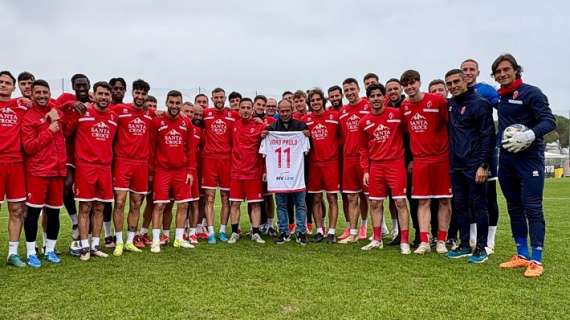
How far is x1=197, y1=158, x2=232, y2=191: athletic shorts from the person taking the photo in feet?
26.1

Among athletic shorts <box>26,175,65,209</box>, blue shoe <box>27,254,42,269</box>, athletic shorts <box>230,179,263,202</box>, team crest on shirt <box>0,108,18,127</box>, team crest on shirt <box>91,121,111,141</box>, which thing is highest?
team crest on shirt <box>0,108,18,127</box>

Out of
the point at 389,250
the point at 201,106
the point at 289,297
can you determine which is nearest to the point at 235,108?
the point at 201,106

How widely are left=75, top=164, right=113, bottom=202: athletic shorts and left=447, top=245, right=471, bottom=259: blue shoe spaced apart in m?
4.71

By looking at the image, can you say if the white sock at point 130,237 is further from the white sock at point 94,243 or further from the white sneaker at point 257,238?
the white sneaker at point 257,238

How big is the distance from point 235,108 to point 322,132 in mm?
1985

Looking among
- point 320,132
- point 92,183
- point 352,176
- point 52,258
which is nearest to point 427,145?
point 352,176

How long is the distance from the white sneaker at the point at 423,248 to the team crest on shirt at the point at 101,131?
181 inches

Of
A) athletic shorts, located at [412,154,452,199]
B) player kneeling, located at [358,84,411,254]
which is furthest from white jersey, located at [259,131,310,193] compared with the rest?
athletic shorts, located at [412,154,452,199]

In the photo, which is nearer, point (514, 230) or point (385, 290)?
point (385, 290)

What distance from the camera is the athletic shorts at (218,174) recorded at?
794cm

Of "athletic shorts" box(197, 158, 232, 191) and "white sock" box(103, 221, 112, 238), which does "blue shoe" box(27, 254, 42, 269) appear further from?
"athletic shorts" box(197, 158, 232, 191)

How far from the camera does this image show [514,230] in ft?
18.6

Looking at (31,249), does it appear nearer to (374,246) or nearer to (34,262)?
(34,262)

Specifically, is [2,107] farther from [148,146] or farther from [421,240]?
[421,240]
